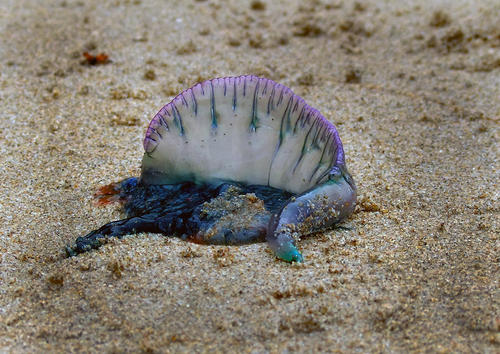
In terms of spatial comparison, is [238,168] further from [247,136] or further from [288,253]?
[288,253]

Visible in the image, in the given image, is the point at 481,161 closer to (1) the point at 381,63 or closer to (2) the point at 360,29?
(1) the point at 381,63

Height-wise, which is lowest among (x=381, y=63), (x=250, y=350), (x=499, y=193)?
(x=250, y=350)

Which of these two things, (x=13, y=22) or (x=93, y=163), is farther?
(x=13, y=22)

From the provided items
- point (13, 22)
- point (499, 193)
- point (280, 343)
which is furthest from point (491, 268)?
point (13, 22)

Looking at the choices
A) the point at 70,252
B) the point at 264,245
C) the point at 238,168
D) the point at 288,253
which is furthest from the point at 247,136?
the point at 70,252

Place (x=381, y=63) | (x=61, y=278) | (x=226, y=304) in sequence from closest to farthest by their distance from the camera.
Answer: (x=226, y=304) < (x=61, y=278) < (x=381, y=63)

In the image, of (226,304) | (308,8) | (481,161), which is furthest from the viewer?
(308,8)
